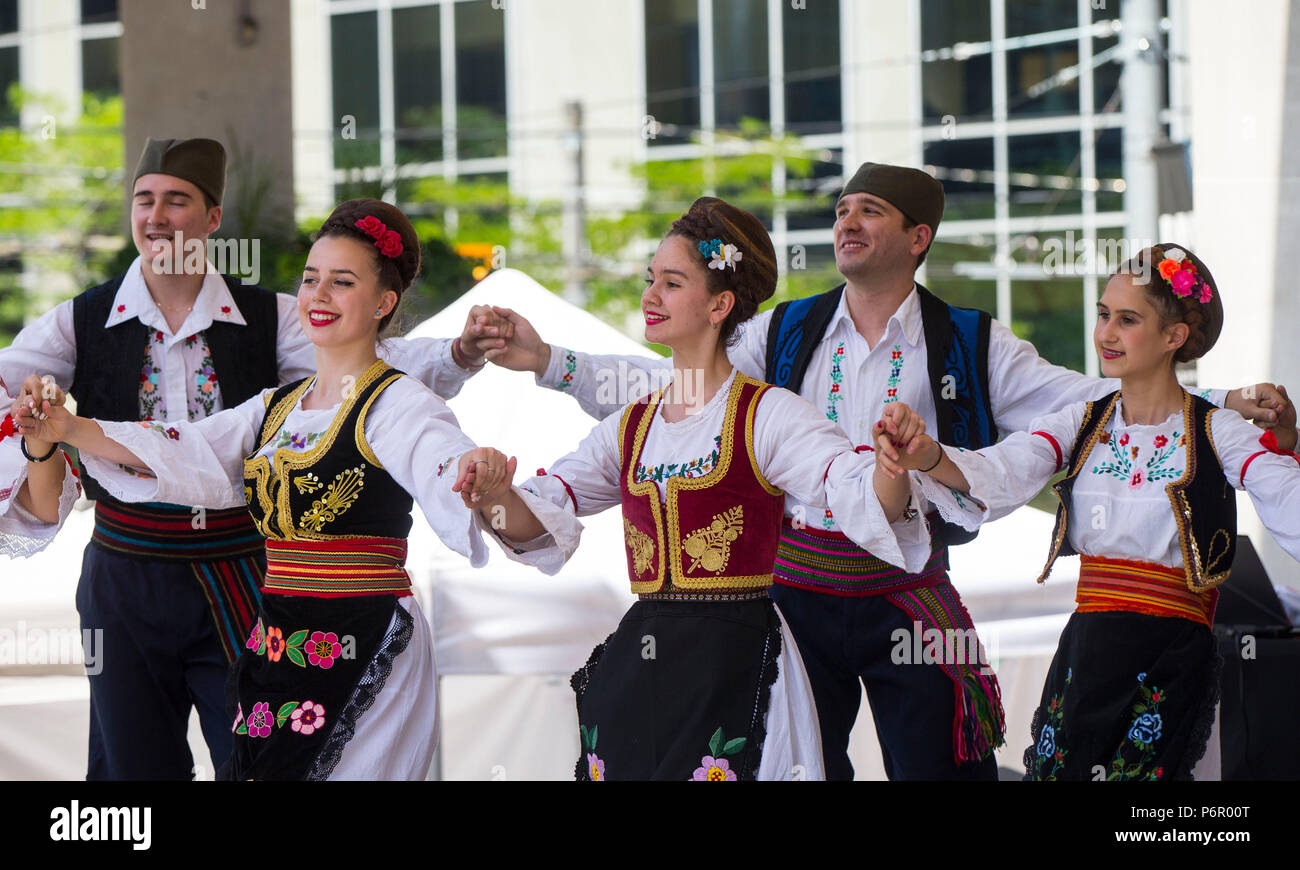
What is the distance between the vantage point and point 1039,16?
1466 centimetres

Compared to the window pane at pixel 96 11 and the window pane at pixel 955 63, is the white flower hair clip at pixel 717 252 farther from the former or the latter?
the window pane at pixel 96 11

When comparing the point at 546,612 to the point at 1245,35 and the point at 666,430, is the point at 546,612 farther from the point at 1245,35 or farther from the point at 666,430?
the point at 1245,35

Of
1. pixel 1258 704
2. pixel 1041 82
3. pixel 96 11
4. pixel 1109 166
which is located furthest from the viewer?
pixel 96 11

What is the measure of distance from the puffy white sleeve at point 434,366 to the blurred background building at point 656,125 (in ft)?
29.7

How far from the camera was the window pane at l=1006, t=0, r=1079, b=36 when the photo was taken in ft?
47.7

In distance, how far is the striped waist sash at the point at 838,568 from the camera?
2.86 meters

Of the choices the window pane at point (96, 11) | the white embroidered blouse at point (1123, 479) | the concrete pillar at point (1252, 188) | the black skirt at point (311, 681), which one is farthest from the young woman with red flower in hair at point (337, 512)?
the window pane at point (96, 11)

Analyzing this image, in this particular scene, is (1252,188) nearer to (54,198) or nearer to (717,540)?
(717,540)

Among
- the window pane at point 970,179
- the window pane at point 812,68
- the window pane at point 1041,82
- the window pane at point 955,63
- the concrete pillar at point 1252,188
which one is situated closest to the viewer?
the concrete pillar at point 1252,188

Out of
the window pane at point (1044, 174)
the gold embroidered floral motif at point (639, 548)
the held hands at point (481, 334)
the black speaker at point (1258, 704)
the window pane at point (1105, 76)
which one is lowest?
the black speaker at point (1258, 704)

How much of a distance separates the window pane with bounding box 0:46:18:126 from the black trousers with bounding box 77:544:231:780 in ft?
54.3

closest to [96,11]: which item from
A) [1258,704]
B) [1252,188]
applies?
[1252,188]

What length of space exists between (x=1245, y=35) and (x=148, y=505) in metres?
3.82

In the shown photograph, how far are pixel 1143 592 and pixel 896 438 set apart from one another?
0.76 m
